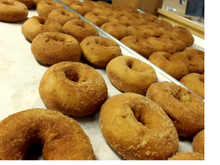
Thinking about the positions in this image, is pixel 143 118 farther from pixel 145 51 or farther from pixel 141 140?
pixel 145 51

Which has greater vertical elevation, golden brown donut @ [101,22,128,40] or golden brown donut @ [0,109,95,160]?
golden brown donut @ [101,22,128,40]

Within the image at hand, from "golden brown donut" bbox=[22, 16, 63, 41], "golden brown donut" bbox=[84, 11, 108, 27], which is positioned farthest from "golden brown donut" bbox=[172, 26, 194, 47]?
"golden brown donut" bbox=[22, 16, 63, 41]

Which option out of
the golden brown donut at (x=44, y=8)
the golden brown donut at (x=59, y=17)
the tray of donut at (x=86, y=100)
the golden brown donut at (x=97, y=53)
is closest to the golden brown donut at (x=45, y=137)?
the tray of donut at (x=86, y=100)

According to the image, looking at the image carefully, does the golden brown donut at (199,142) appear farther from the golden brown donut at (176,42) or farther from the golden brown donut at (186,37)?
the golden brown donut at (186,37)

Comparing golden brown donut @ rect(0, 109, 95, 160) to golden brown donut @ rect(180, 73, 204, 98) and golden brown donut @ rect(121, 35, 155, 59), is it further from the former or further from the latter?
golden brown donut @ rect(121, 35, 155, 59)

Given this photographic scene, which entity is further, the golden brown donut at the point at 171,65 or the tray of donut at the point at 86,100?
the golden brown donut at the point at 171,65
